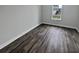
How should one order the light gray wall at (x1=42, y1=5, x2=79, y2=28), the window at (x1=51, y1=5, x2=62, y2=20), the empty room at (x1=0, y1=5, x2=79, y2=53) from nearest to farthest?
the empty room at (x1=0, y1=5, x2=79, y2=53), the light gray wall at (x1=42, y1=5, x2=79, y2=28), the window at (x1=51, y1=5, x2=62, y2=20)

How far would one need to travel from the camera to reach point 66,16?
18.6ft

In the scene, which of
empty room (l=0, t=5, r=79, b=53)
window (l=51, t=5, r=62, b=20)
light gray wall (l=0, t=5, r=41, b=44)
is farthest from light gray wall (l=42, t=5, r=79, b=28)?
light gray wall (l=0, t=5, r=41, b=44)

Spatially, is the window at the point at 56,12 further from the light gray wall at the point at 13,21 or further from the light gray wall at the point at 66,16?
the light gray wall at the point at 13,21

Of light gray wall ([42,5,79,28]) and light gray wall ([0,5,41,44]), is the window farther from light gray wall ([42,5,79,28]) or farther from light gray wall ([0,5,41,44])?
light gray wall ([0,5,41,44])

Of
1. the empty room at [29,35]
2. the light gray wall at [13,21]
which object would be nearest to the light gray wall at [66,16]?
the empty room at [29,35]

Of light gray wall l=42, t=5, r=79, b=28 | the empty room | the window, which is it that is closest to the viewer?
the empty room

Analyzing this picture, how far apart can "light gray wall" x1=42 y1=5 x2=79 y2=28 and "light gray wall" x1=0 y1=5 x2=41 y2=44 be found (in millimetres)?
1736

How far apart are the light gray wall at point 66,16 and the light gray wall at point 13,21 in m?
1.74

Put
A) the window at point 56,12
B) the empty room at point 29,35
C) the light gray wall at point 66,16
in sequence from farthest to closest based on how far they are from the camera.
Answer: the window at point 56,12 < the light gray wall at point 66,16 < the empty room at point 29,35

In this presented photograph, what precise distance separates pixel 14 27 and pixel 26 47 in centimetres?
87

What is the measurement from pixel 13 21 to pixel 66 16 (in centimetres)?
319

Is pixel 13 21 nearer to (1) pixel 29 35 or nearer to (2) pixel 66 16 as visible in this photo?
(1) pixel 29 35

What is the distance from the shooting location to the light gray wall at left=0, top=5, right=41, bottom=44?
3007 millimetres

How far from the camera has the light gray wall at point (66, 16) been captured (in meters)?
5.27
